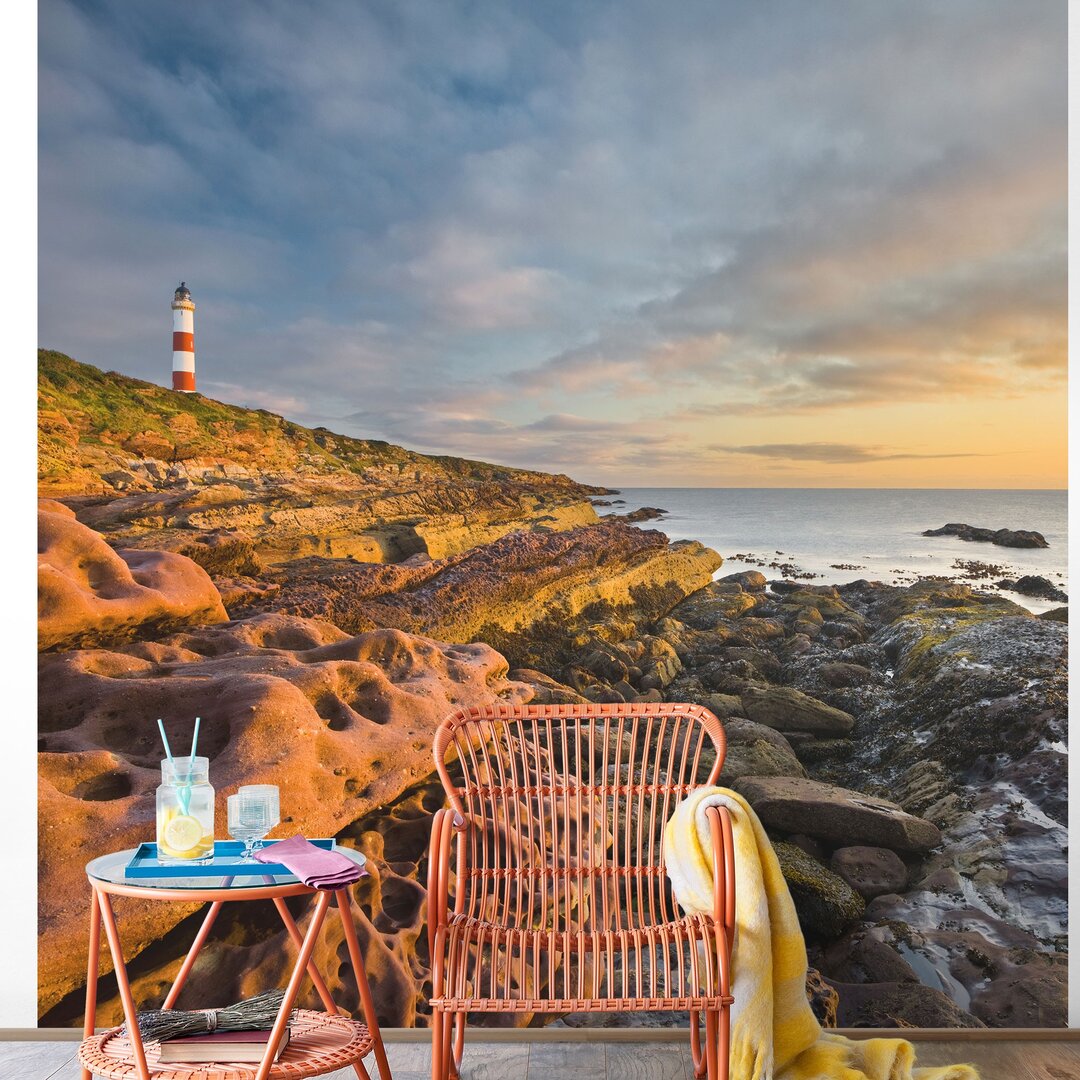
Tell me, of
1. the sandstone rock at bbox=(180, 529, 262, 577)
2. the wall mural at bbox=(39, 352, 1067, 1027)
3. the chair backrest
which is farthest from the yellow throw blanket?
the sandstone rock at bbox=(180, 529, 262, 577)

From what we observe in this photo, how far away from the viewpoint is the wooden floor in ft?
8.75

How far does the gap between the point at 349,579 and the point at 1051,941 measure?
7.71ft

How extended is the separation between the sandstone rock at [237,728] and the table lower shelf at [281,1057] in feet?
2.08

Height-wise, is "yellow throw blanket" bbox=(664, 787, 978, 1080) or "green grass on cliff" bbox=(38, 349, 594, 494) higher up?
"green grass on cliff" bbox=(38, 349, 594, 494)

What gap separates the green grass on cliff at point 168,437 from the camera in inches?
124

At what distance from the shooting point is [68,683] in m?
3.02

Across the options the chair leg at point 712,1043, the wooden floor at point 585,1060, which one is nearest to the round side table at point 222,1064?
the wooden floor at point 585,1060

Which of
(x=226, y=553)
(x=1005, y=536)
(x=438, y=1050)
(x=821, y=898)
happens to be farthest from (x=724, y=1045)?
(x=226, y=553)

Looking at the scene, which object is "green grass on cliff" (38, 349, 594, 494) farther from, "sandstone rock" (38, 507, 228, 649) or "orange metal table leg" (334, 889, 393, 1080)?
"orange metal table leg" (334, 889, 393, 1080)

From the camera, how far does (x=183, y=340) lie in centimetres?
327

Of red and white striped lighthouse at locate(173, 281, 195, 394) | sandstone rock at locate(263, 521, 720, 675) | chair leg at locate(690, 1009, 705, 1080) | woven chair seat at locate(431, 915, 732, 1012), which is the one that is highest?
red and white striped lighthouse at locate(173, 281, 195, 394)

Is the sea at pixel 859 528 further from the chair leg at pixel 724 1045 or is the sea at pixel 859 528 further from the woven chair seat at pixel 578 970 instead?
the chair leg at pixel 724 1045

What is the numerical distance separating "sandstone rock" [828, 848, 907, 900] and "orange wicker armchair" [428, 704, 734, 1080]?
471mm

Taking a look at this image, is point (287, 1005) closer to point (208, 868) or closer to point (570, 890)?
point (208, 868)
